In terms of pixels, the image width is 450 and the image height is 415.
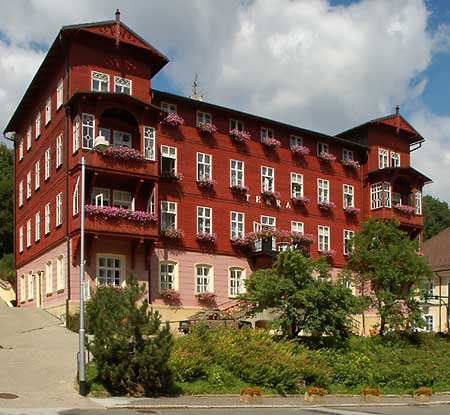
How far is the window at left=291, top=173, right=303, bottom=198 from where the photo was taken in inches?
1806

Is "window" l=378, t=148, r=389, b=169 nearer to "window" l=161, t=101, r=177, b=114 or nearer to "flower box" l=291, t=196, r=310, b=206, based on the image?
"flower box" l=291, t=196, r=310, b=206

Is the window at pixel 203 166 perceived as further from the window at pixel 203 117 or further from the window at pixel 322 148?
the window at pixel 322 148

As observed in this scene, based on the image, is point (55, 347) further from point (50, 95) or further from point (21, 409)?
point (50, 95)

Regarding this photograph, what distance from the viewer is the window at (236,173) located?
141 feet

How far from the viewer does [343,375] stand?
29688 mm

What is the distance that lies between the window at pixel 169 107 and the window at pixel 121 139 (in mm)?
3356

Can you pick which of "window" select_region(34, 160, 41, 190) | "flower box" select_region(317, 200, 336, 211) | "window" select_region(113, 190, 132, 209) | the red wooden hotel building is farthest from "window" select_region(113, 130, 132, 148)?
"flower box" select_region(317, 200, 336, 211)

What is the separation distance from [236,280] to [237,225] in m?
3.17

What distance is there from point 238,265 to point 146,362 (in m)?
19.5

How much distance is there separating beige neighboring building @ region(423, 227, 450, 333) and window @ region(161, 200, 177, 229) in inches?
819

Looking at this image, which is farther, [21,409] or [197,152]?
[197,152]

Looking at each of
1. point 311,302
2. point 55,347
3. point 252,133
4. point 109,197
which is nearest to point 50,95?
point 109,197

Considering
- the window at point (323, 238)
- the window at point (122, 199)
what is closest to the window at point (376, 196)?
the window at point (323, 238)

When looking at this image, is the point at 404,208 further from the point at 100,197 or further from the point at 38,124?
the point at 38,124
